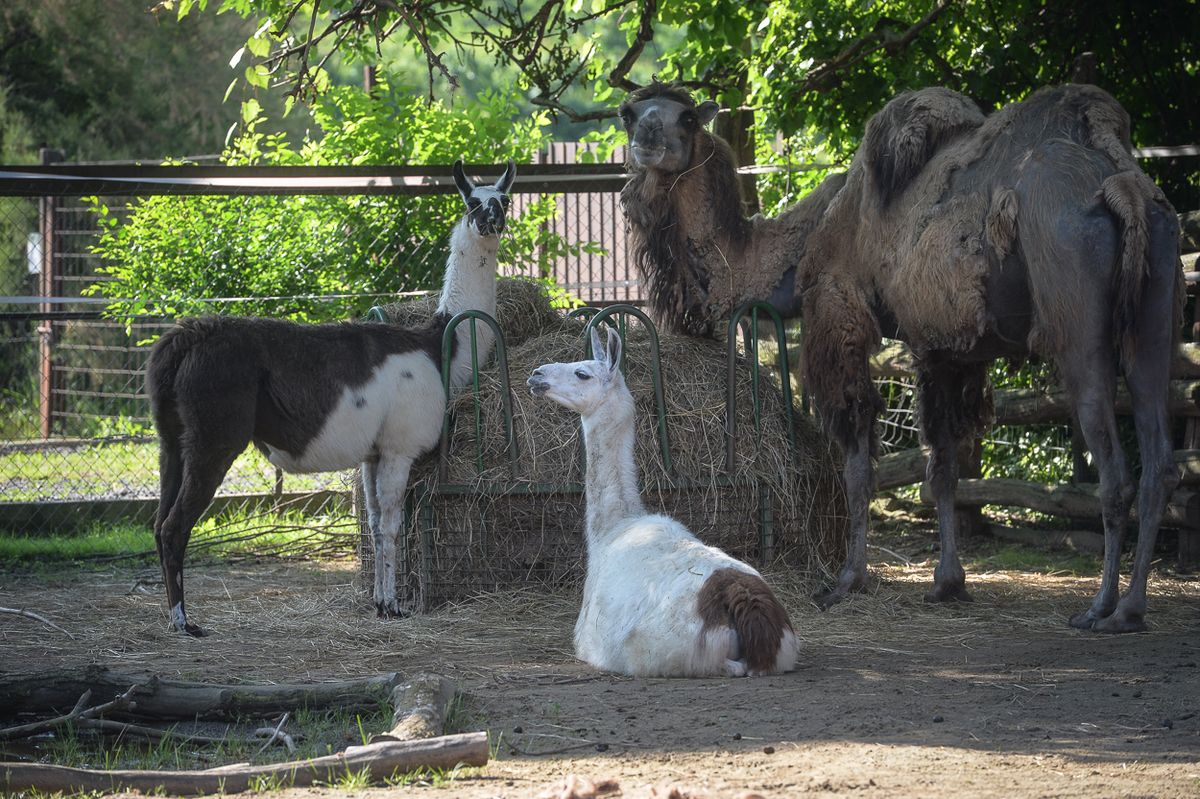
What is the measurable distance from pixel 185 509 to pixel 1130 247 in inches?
181

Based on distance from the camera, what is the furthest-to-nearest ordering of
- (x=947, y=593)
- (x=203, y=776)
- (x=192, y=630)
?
(x=947, y=593) → (x=192, y=630) → (x=203, y=776)

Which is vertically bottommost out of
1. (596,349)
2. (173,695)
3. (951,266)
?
(173,695)

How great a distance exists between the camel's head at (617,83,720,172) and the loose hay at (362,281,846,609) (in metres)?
1.13

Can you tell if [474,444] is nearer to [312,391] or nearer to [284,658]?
[312,391]

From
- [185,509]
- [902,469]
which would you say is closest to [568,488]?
[185,509]

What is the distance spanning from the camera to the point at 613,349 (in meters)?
6.06

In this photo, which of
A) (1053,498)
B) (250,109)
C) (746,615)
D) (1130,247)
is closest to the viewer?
(746,615)

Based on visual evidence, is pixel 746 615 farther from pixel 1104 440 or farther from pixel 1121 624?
pixel 1104 440

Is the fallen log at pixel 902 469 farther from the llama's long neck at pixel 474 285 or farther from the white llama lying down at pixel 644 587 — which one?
the white llama lying down at pixel 644 587

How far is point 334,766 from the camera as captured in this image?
3.56 m

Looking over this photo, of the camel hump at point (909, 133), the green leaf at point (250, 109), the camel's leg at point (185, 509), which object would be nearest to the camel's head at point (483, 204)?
the green leaf at point (250, 109)

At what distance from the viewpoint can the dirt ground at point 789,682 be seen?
3.69m

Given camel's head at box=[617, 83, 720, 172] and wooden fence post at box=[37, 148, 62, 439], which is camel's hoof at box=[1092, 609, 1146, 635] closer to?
camel's head at box=[617, 83, 720, 172]

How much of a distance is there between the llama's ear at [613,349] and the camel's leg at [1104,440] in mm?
2089
